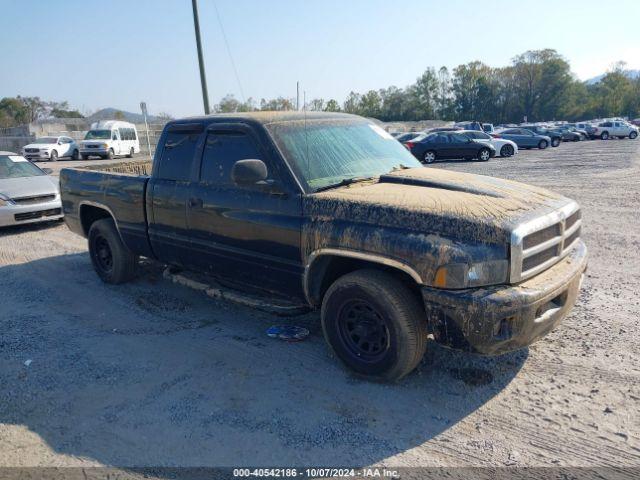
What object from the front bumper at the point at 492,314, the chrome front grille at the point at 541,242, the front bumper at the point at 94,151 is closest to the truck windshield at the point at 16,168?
the front bumper at the point at 492,314

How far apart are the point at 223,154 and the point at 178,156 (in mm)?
661

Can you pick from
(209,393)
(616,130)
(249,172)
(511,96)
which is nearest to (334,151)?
(249,172)

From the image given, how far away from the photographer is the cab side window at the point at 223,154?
169 inches

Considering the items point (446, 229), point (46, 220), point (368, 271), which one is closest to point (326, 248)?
point (368, 271)

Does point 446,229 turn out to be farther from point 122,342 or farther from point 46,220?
point 46,220

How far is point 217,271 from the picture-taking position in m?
4.64

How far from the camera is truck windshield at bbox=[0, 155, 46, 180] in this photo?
9.92 metres

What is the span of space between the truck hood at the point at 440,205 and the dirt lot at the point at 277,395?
1.19 metres

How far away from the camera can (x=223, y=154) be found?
14.7 feet

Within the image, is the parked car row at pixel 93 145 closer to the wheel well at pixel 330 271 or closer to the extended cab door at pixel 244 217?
the extended cab door at pixel 244 217

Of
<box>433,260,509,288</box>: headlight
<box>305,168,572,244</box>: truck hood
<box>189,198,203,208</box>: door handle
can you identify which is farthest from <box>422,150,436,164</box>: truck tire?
<box>433,260,509,288</box>: headlight

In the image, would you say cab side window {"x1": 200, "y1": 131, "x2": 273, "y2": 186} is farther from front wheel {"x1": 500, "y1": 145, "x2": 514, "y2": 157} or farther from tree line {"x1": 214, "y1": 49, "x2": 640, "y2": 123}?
tree line {"x1": 214, "y1": 49, "x2": 640, "y2": 123}

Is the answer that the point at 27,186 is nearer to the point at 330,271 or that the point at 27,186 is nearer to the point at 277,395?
the point at 330,271

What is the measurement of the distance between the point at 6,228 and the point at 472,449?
31.6 ft
